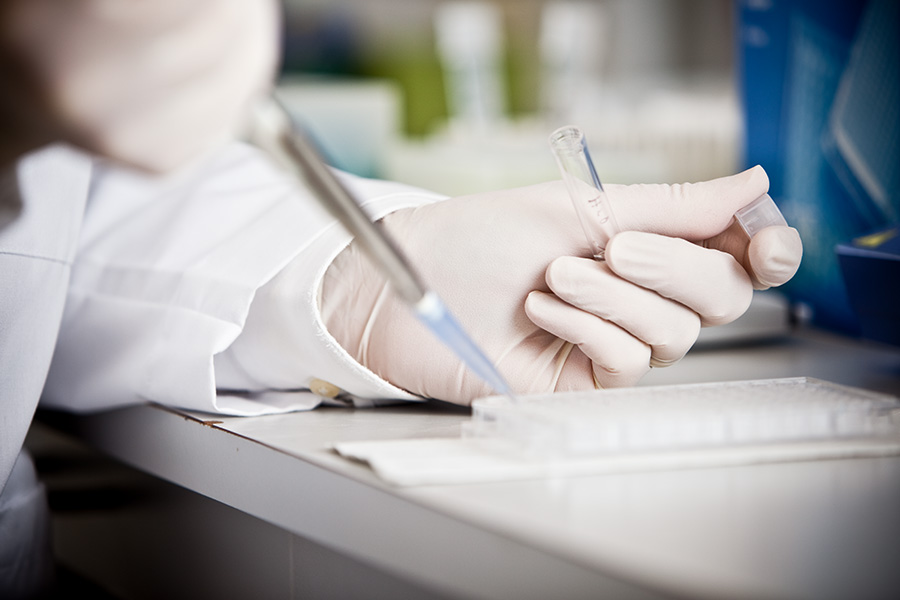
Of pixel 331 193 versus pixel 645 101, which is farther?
pixel 645 101

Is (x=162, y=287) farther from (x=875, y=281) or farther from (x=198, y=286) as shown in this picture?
(x=875, y=281)

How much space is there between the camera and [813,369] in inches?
22.6

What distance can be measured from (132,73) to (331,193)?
81mm

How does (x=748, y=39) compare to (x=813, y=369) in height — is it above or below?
above

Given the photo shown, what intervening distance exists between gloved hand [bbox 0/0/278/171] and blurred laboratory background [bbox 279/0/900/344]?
28 centimetres

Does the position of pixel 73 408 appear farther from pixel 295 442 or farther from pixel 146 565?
pixel 295 442

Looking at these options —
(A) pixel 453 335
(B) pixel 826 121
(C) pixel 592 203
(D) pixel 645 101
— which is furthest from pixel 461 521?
(D) pixel 645 101

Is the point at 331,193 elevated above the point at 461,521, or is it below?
above

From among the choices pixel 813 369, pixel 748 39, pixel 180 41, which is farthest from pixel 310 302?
pixel 748 39

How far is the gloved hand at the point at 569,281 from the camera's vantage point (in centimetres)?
43

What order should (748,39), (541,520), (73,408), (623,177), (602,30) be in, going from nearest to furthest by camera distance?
1. (541,520)
2. (73,408)
3. (748,39)
4. (623,177)
5. (602,30)

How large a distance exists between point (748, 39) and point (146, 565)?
730 millimetres

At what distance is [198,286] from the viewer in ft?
1.68

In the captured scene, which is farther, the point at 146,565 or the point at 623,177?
the point at 623,177
